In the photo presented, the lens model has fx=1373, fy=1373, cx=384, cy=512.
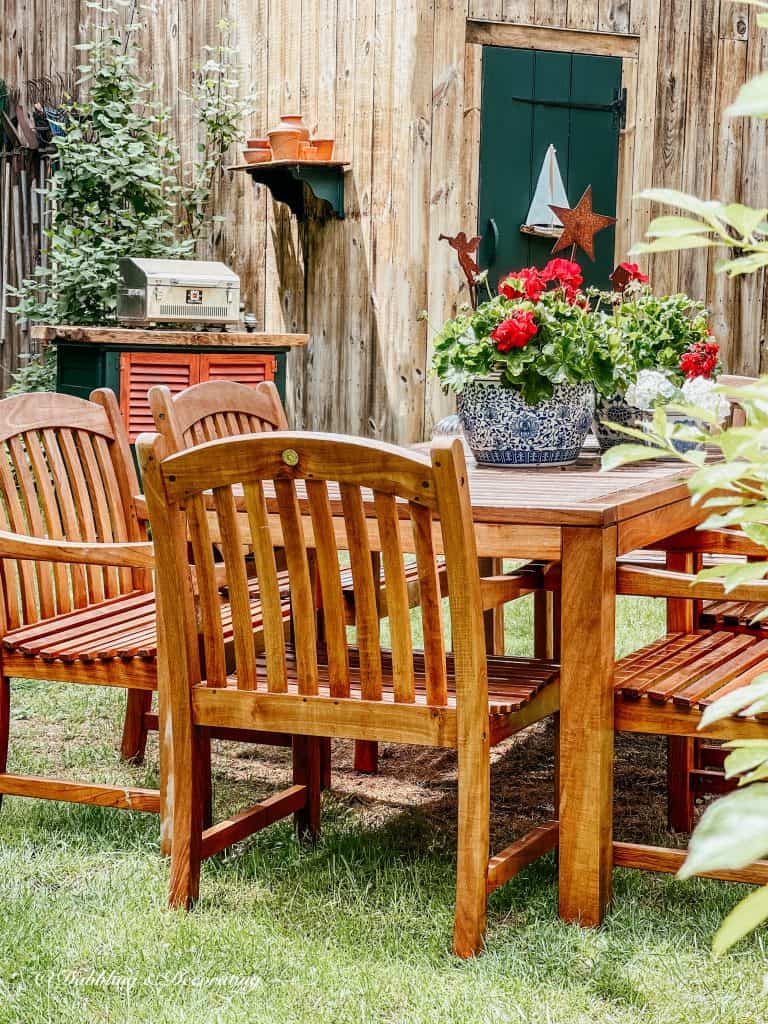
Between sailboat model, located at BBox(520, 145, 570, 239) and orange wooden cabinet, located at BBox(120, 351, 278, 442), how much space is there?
1530 mm

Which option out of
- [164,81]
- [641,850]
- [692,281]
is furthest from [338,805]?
[164,81]

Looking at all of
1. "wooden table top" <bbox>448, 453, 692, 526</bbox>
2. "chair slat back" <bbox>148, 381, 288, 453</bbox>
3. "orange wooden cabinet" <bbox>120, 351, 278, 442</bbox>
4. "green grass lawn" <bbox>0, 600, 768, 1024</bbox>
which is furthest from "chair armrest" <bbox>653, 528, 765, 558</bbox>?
"orange wooden cabinet" <bbox>120, 351, 278, 442</bbox>

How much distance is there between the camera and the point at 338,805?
10.8ft

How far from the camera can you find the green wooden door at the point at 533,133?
6.82 m

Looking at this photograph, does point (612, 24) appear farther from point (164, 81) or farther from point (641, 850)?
point (641, 850)

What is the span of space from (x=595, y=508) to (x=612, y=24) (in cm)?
525

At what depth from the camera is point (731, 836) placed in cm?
79

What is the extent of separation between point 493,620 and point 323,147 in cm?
362

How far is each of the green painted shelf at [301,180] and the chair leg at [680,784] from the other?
14.9 ft

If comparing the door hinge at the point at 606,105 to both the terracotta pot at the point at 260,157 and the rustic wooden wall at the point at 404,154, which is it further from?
the terracotta pot at the point at 260,157

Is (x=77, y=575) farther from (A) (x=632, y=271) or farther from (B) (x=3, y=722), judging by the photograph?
(A) (x=632, y=271)

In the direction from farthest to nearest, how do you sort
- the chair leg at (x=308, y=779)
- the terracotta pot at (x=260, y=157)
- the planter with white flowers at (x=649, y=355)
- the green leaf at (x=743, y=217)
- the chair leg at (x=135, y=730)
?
the terracotta pot at (x=260, y=157) → the chair leg at (x=135, y=730) → the planter with white flowers at (x=649, y=355) → the chair leg at (x=308, y=779) → the green leaf at (x=743, y=217)

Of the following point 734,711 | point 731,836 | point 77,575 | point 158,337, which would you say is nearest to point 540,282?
point 77,575

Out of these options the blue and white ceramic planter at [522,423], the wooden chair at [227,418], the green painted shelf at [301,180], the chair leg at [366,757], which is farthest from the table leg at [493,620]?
the green painted shelf at [301,180]
